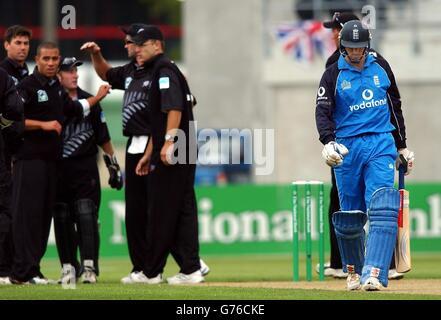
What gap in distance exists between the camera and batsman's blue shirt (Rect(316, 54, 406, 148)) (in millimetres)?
11367

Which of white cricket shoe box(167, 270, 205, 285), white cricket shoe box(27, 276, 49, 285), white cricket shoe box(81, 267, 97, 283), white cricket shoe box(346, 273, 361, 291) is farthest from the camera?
white cricket shoe box(81, 267, 97, 283)

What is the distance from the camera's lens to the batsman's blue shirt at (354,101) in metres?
11.4

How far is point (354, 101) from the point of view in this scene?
11.4 m

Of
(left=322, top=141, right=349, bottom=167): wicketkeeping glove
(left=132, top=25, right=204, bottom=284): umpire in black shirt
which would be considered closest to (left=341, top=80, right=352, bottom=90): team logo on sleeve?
(left=322, top=141, right=349, bottom=167): wicketkeeping glove

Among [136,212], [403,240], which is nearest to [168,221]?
[136,212]

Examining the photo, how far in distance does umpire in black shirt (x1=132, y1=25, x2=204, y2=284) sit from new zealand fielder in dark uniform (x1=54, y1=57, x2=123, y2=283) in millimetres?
918

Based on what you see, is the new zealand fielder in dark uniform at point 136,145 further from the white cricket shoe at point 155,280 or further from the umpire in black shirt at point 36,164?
the umpire in black shirt at point 36,164

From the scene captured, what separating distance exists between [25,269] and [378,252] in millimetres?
3827

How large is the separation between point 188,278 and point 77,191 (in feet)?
5.51

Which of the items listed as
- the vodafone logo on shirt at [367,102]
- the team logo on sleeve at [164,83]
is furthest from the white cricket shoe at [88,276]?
the vodafone logo on shirt at [367,102]

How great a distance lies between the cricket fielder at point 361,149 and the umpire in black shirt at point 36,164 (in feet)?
10.3

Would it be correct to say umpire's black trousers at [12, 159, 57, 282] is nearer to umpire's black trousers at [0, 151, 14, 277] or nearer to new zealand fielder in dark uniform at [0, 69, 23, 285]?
umpire's black trousers at [0, 151, 14, 277]
